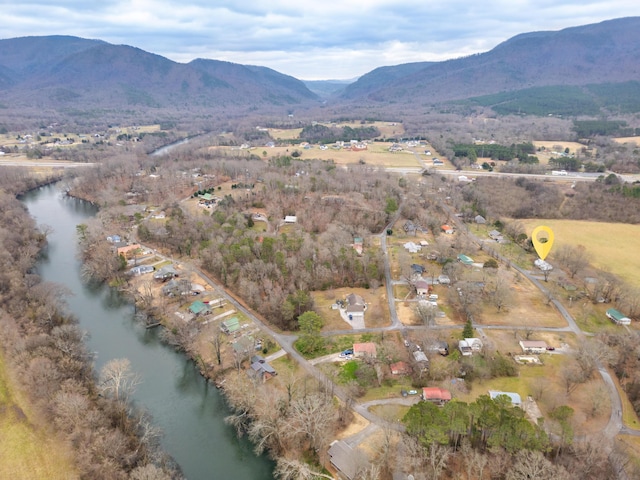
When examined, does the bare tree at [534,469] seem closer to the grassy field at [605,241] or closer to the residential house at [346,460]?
the residential house at [346,460]

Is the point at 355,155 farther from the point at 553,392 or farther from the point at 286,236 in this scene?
the point at 553,392

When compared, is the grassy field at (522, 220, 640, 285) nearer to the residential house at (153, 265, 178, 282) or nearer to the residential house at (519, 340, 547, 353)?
the residential house at (519, 340, 547, 353)

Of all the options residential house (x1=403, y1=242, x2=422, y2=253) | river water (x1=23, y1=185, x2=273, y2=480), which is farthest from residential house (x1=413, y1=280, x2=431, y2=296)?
river water (x1=23, y1=185, x2=273, y2=480)

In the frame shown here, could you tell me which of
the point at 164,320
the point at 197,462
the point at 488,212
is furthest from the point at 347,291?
the point at 488,212

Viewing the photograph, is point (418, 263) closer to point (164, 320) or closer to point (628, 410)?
point (628, 410)

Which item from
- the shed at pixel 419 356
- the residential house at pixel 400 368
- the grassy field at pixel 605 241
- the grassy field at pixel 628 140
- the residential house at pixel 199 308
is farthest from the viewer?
the grassy field at pixel 628 140

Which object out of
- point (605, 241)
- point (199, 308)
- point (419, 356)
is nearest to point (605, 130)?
point (605, 241)

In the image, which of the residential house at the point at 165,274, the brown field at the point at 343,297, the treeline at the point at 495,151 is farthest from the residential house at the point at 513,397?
the treeline at the point at 495,151
